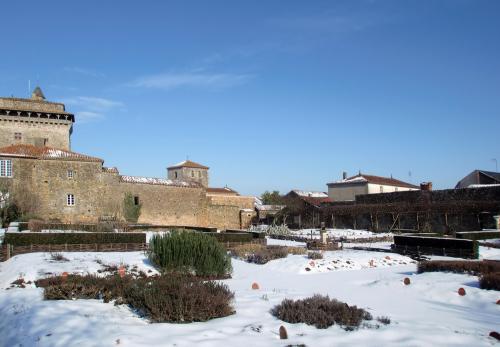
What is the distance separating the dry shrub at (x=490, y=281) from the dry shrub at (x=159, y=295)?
6465 millimetres

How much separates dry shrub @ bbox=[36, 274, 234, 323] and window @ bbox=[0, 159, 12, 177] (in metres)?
25.2

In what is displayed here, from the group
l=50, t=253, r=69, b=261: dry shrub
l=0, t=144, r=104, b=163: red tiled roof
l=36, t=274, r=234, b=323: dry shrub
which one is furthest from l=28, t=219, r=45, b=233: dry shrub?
l=36, t=274, r=234, b=323: dry shrub

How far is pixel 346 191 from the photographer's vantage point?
187ft

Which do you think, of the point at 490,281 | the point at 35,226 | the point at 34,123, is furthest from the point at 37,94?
the point at 490,281

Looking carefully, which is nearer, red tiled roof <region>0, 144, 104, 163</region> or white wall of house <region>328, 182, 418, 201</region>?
red tiled roof <region>0, 144, 104, 163</region>

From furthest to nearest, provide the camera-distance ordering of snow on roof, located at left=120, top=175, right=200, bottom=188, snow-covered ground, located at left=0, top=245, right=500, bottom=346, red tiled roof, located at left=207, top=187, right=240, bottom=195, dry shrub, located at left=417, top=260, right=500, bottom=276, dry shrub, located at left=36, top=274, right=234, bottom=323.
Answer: red tiled roof, located at left=207, top=187, right=240, bottom=195 < snow on roof, located at left=120, top=175, right=200, bottom=188 < dry shrub, located at left=417, top=260, right=500, bottom=276 < dry shrub, located at left=36, top=274, right=234, bottom=323 < snow-covered ground, located at left=0, top=245, right=500, bottom=346

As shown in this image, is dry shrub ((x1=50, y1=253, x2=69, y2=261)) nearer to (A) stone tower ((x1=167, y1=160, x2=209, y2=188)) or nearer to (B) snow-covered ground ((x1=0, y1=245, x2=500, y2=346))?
(B) snow-covered ground ((x1=0, y1=245, x2=500, y2=346))

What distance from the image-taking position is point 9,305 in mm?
8156

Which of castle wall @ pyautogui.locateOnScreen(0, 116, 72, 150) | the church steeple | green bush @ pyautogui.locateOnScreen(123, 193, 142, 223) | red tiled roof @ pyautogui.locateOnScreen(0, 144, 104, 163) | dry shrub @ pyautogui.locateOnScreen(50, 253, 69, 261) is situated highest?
the church steeple

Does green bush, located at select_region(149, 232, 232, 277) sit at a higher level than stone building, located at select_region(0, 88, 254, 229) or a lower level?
lower

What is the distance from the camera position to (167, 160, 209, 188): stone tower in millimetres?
60812

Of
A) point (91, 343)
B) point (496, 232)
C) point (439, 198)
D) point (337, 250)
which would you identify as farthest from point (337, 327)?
point (439, 198)

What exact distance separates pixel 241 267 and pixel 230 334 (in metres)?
10.6

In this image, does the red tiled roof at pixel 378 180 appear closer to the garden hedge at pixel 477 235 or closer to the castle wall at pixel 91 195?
the castle wall at pixel 91 195
